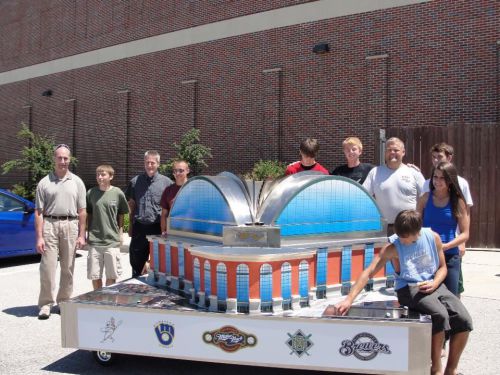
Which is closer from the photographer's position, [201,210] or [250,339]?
[250,339]

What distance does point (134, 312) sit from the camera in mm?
4066

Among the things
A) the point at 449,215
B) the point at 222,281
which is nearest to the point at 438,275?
the point at 449,215

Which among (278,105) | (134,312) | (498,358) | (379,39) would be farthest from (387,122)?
(134,312)

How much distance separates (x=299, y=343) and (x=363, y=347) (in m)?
0.41

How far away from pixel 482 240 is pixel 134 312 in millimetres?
9516

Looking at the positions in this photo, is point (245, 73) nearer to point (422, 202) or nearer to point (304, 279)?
point (422, 202)

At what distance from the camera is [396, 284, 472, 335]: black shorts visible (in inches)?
150

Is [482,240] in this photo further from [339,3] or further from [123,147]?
[123,147]

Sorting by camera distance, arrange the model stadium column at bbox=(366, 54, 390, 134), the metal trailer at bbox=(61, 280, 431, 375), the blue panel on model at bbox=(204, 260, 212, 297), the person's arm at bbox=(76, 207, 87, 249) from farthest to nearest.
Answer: the model stadium column at bbox=(366, 54, 390, 134) → the person's arm at bbox=(76, 207, 87, 249) → the blue panel on model at bbox=(204, 260, 212, 297) → the metal trailer at bbox=(61, 280, 431, 375)

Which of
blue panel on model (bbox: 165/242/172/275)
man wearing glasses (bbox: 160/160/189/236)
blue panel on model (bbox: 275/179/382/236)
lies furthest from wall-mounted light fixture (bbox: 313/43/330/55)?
blue panel on model (bbox: 165/242/172/275)

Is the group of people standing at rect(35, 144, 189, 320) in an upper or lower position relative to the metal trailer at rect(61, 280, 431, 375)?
upper

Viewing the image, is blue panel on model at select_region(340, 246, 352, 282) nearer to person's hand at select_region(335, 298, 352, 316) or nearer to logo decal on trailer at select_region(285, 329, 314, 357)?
person's hand at select_region(335, 298, 352, 316)

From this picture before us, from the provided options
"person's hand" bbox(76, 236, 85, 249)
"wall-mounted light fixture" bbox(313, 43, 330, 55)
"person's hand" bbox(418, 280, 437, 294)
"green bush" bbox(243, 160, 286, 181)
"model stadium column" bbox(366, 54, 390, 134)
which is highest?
"wall-mounted light fixture" bbox(313, 43, 330, 55)

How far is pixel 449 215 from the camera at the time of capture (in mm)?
4379
